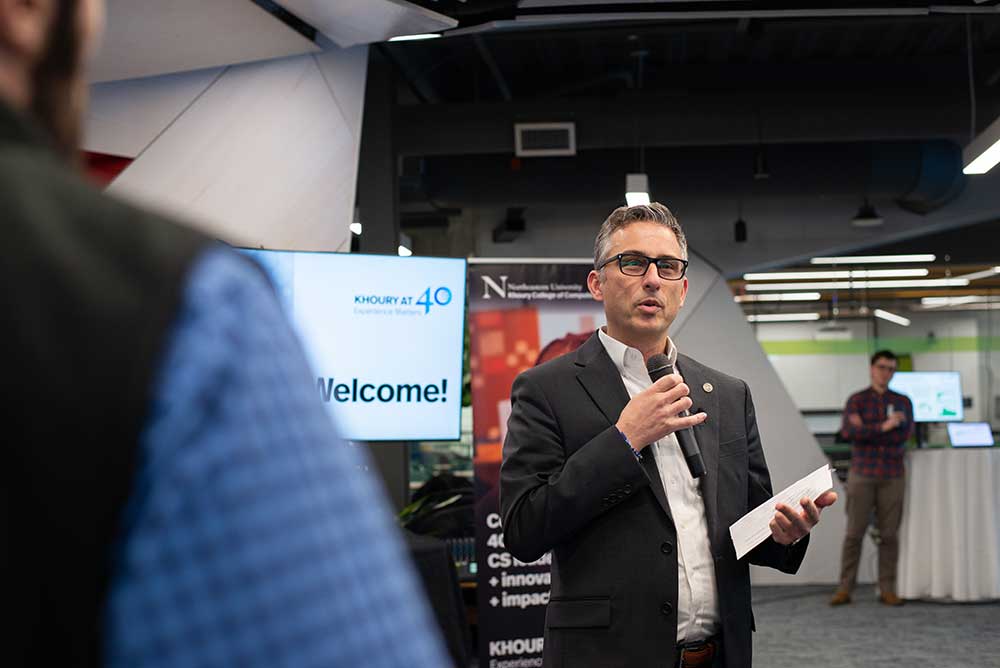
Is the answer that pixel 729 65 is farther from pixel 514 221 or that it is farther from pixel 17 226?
pixel 17 226

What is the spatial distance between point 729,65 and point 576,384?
793cm

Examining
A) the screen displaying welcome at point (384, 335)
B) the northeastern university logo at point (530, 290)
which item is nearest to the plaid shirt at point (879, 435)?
the northeastern university logo at point (530, 290)

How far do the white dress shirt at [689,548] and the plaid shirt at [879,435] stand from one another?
673cm

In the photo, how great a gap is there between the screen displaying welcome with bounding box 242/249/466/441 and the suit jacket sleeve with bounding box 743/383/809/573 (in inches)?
73.2

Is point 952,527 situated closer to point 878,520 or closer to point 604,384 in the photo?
point 878,520

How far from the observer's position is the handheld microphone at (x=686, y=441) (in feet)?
6.46

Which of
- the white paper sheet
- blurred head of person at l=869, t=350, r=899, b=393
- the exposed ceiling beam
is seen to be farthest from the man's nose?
blurred head of person at l=869, t=350, r=899, b=393

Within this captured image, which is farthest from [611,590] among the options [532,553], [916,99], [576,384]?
[916,99]

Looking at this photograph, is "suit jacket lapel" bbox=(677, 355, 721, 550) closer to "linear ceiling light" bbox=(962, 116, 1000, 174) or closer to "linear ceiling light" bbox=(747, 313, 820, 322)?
"linear ceiling light" bbox=(962, 116, 1000, 174)

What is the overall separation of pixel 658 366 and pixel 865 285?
1017 cm

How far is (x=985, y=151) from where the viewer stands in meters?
6.77

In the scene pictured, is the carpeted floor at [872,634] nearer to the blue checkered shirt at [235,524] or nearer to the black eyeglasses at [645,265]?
the black eyeglasses at [645,265]

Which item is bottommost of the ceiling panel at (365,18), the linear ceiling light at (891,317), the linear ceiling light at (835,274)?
the linear ceiling light at (891,317)

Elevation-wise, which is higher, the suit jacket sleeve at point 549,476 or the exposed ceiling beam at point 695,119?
the exposed ceiling beam at point 695,119
